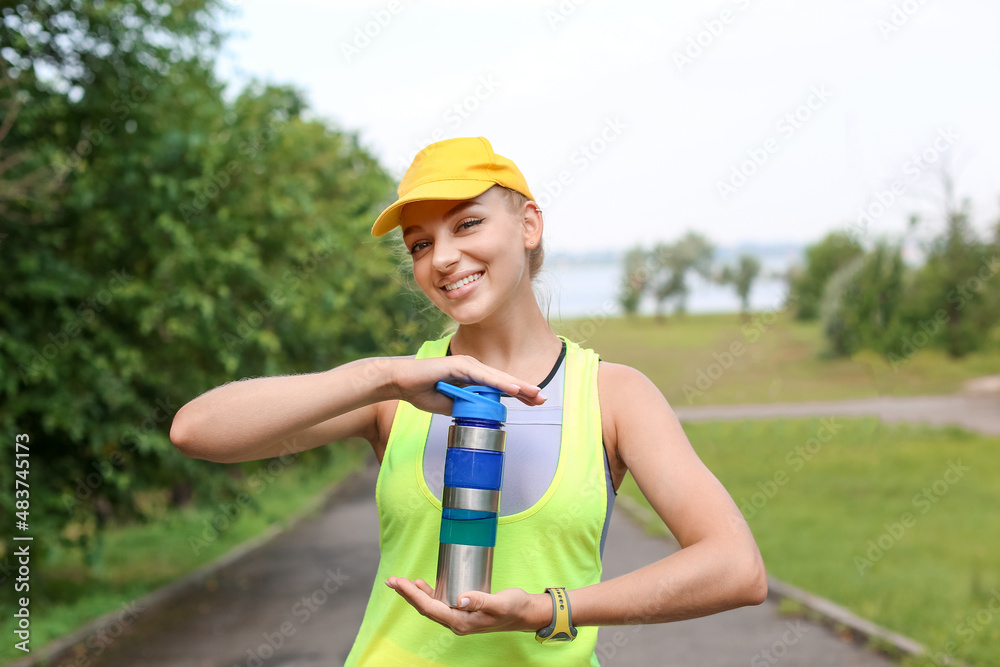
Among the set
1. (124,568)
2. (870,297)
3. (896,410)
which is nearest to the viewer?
(124,568)

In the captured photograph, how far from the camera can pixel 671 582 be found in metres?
1.57

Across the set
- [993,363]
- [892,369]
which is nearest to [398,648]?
[892,369]

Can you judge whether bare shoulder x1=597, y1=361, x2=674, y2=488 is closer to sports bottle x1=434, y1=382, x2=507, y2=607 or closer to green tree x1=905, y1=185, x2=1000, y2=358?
sports bottle x1=434, y1=382, x2=507, y2=607

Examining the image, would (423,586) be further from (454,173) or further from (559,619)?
A: (454,173)

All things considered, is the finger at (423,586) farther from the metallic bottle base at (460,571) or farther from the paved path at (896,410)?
the paved path at (896,410)

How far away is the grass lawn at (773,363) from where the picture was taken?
30.2m

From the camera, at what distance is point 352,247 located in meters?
12.6

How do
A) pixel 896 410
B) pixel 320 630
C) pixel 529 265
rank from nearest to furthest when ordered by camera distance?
1. pixel 529 265
2. pixel 320 630
3. pixel 896 410

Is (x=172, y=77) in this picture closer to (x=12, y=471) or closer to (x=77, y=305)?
(x=77, y=305)

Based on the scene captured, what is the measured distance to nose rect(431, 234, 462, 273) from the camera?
1805 millimetres

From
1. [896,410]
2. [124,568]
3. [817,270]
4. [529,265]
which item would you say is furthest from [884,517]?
[896,410]

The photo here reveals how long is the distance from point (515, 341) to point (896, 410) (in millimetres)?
29990

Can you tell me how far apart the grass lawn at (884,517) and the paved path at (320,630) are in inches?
33.8

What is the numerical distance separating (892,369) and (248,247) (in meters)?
20.1
